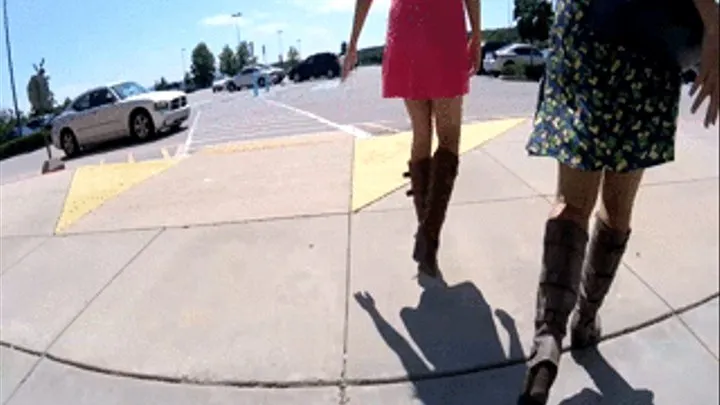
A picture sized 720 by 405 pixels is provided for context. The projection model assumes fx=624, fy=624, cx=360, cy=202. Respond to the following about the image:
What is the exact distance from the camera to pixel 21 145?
7398 millimetres

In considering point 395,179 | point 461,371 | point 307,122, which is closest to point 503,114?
point 307,122

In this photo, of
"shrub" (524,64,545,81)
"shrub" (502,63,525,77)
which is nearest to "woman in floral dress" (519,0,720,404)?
"shrub" (524,64,545,81)

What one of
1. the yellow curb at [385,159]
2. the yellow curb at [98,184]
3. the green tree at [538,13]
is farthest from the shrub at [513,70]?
the green tree at [538,13]

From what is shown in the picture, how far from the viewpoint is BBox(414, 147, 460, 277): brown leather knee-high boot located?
99.5 inches

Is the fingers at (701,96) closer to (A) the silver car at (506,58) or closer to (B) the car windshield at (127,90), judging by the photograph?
(B) the car windshield at (127,90)

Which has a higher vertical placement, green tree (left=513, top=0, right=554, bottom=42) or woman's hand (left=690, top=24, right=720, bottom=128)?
green tree (left=513, top=0, right=554, bottom=42)

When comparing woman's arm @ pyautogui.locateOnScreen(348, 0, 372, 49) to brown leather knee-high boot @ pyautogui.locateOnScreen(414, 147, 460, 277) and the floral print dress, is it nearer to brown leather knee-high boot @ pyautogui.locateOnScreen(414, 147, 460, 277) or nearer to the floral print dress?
brown leather knee-high boot @ pyautogui.locateOnScreen(414, 147, 460, 277)

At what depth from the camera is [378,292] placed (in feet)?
8.50

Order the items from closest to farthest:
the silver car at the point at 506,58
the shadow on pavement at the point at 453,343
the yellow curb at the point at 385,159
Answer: the shadow on pavement at the point at 453,343
the yellow curb at the point at 385,159
the silver car at the point at 506,58

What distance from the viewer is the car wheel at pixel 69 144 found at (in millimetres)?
14016

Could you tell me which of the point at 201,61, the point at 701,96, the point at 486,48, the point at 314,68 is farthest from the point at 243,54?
the point at 701,96

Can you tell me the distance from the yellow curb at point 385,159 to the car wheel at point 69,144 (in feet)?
36.3

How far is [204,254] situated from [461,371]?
154 cm

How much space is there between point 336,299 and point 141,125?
41.4 feet
